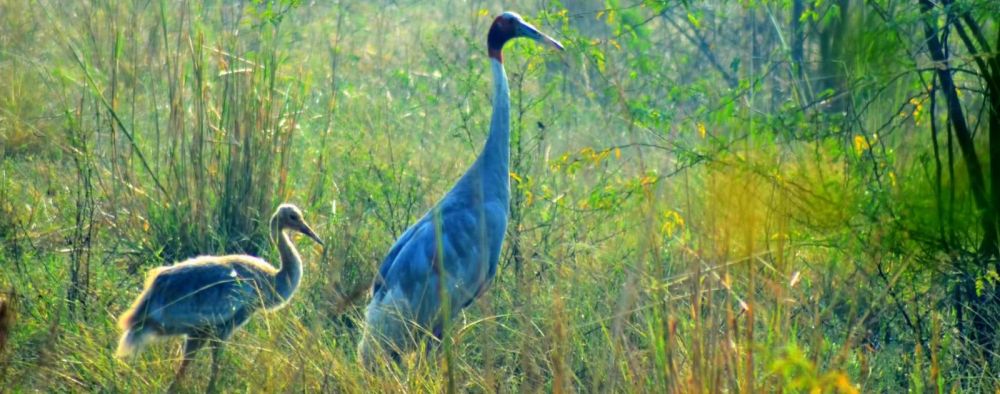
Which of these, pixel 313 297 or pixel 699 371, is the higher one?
pixel 699 371

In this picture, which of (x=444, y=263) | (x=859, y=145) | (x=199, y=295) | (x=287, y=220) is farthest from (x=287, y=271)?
(x=859, y=145)

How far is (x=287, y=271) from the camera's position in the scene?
17.2 ft

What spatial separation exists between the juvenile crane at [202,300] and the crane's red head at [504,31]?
1526 millimetres

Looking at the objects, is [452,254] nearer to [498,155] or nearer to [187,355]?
[498,155]

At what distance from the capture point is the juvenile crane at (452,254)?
4992 millimetres

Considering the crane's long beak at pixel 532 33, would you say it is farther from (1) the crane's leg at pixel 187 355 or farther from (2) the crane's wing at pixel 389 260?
(1) the crane's leg at pixel 187 355

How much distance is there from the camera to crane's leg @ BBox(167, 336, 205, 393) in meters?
4.27

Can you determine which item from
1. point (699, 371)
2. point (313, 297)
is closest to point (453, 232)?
point (313, 297)

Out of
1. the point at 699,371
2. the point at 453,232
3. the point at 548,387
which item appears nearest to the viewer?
the point at 699,371

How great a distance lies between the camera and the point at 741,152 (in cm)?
484

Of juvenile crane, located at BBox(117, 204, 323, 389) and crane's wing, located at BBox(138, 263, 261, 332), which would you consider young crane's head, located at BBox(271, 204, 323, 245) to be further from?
crane's wing, located at BBox(138, 263, 261, 332)

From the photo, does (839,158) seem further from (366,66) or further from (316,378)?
(366,66)

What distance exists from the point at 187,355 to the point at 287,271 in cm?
62

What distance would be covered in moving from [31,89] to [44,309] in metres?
3.43
